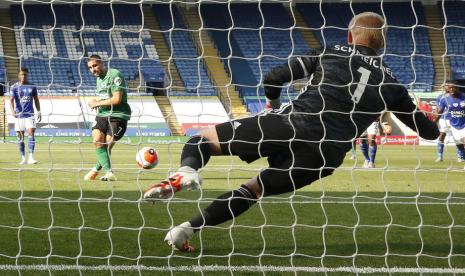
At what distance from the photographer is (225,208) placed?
195 inches

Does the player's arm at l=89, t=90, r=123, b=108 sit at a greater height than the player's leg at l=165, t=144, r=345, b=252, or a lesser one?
lesser

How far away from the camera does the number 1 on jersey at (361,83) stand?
462 centimetres

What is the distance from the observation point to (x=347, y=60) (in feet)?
15.3

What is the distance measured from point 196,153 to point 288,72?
742mm

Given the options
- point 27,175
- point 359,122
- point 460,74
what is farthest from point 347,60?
point 460,74

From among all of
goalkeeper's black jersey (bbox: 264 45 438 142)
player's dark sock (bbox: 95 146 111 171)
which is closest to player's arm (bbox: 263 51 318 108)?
goalkeeper's black jersey (bbox: 264 45 438 142)

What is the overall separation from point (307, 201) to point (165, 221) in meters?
2.18

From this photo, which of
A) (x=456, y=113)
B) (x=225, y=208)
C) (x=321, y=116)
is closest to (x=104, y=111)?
(x=225, y=208)

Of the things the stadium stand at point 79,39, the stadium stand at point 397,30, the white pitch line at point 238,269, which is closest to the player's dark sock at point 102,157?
the white pitch line at point 238,269

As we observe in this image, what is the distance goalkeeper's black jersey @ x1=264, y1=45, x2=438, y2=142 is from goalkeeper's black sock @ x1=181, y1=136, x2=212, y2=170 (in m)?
0.50

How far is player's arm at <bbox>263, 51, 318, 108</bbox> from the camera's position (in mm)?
4457

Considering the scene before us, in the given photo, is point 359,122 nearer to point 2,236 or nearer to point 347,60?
point 347,60

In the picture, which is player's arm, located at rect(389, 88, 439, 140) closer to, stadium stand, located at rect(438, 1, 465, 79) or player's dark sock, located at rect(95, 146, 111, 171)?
player's dark sock, located at rect(95, 146, 111, 171)

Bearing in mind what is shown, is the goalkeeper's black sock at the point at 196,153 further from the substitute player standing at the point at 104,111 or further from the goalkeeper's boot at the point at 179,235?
the substitute player standing at the point at 104,111
